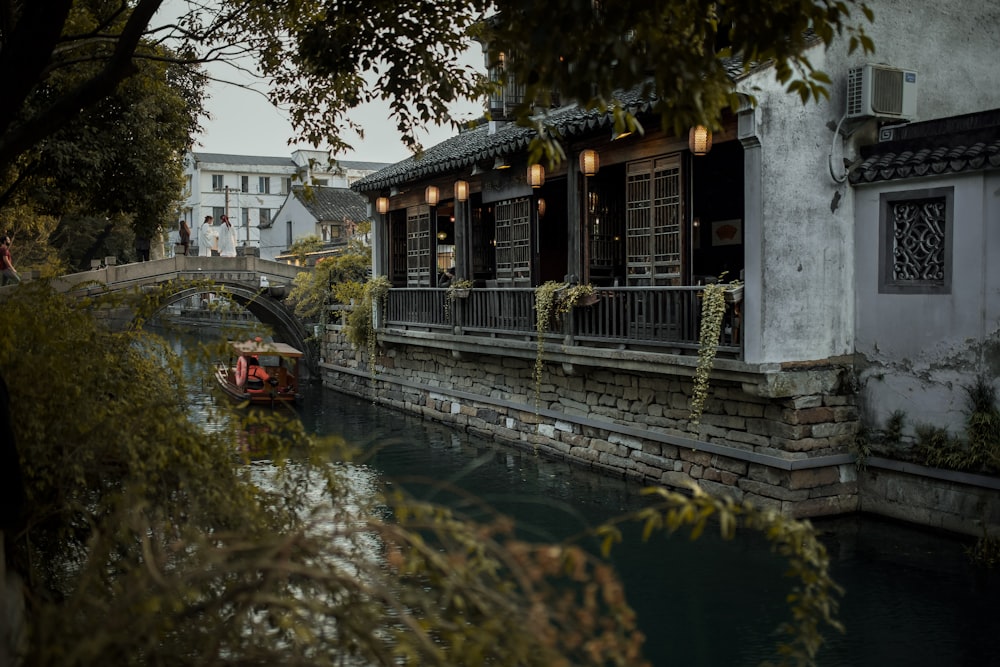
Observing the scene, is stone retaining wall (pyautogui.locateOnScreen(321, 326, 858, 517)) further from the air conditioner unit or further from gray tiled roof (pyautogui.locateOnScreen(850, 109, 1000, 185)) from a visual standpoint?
the air conditioner unit

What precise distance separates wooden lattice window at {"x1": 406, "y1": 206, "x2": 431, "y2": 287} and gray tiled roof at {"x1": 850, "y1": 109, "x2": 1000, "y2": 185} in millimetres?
9272

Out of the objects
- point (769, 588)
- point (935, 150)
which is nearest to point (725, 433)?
point (769, 588)

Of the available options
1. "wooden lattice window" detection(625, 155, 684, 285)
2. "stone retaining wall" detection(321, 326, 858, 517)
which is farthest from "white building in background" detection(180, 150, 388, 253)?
"wooden lattice window" detection(625, 155, 684, 285)

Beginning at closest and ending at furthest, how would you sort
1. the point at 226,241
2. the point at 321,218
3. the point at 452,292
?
the point at 452,292
the point at 226,241
the point at 321,218

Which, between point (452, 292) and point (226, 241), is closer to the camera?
point (452, 292)

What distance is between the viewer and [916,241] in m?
10.2

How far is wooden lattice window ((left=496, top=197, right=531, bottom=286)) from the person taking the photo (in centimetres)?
1498

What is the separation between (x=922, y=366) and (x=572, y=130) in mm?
5060

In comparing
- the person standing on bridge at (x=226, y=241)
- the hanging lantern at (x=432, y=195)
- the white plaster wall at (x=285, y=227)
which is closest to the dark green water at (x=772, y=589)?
the hanging lantern at (x=432, y=195)

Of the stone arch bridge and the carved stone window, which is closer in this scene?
the carved stone window

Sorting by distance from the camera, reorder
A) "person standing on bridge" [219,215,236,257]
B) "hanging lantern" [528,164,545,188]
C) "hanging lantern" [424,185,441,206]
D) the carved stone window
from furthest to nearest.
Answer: "person standing on bridge" [219,215,236,257] → "hanging lantern" [424,185,441,206] → "hanging lantern" [528,164,545,188] → the carved stone window

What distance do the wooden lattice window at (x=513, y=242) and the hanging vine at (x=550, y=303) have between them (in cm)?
136

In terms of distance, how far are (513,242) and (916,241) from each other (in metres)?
6.64

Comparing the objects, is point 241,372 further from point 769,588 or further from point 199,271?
point 769,588
